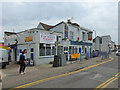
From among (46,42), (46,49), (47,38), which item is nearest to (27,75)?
(46,49)

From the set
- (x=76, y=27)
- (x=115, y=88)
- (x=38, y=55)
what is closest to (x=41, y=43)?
(x=38, y=55)

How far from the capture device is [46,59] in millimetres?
13852

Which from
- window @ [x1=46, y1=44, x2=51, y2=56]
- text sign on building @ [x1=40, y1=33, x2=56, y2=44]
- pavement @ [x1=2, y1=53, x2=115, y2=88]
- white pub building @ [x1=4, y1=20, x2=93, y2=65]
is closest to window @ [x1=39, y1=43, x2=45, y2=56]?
white pub building @ [x1=4, y1=20, x2=93, y2=65]

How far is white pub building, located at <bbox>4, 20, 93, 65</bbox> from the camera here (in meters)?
Result: 13.1

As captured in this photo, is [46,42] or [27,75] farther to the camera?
[46,42]

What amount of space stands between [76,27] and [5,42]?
44.4ft

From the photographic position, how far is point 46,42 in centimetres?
1391

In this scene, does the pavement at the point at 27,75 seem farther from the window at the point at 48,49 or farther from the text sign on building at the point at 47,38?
the text sign on building at the point at 47,38

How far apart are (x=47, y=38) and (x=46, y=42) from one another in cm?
56

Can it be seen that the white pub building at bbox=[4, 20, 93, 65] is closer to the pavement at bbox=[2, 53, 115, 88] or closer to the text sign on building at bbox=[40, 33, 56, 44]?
the text sign on building at bbox=[40, 33, 56, 44]

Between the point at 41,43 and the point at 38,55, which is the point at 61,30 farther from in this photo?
the point at 38,55

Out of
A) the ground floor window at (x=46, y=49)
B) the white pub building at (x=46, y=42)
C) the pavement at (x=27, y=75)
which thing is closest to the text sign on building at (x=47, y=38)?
the white pub building at (x=46, y=42)

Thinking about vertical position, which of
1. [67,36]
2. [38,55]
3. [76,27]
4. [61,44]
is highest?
[76,27]

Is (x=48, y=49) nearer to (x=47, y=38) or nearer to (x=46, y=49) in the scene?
(x=46, y=49)
